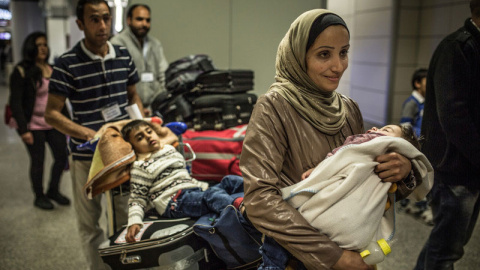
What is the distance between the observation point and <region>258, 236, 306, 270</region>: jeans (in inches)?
55.1

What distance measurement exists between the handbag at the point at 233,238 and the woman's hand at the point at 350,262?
0.55 meters

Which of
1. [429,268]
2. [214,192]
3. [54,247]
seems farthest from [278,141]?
[54,247]

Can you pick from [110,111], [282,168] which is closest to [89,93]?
[110,111]

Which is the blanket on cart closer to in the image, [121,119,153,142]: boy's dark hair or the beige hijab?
[121,119,153,142]: boy's dark hair

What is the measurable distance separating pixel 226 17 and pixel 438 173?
1808 millimetres

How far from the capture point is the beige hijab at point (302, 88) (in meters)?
1.35

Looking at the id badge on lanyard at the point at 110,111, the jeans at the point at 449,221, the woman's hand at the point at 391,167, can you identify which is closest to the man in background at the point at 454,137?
the jeans at the point at 449,221

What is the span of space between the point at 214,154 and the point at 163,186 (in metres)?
0.56

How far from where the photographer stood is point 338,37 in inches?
51.9

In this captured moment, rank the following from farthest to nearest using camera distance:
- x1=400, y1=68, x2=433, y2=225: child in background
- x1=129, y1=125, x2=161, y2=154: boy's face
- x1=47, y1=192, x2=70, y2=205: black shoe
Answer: x1=47, y1=192, x2=70, y2=205: black shoe → x1=400, y1=68, x2=433, y2=225: child in background → x1=129, y1=125, x2=161, y2=154: boy's face

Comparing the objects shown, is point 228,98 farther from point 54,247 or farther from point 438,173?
point 54,247

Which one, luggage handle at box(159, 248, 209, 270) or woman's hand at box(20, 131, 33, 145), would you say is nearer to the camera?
luggage handle at box(159, 248, 209, 270)

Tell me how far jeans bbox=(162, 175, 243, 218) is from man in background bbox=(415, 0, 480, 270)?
933mm

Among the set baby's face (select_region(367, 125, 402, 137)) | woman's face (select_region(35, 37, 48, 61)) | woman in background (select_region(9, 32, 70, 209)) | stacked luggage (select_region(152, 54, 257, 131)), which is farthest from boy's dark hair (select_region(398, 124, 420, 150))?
woman's face (select_region(35, 37, 48, 61))
